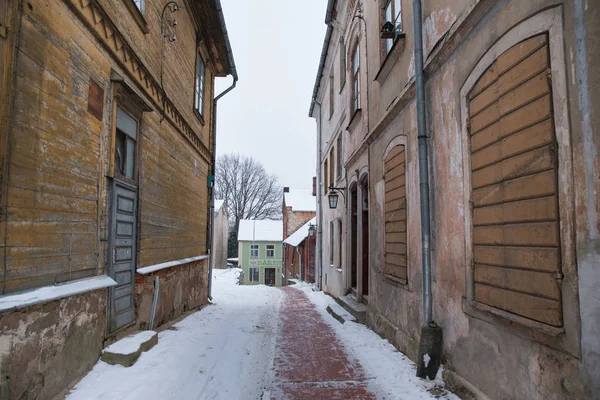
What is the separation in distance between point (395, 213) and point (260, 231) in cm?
3830

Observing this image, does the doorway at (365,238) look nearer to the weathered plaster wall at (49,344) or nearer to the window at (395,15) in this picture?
the window at (395,15)

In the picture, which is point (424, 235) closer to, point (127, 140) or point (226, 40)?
point (127, 140)

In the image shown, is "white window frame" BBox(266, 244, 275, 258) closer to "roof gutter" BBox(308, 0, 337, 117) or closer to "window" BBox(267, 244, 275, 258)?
"window" BBox(267, 244, 275, 258)

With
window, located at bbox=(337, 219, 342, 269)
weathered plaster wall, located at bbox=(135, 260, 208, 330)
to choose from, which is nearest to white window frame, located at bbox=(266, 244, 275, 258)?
window, located at bbox=(337, 219, 342, 269)

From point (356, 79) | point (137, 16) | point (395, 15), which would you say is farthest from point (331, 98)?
point (137, 16)

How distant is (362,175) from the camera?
8.91 meters

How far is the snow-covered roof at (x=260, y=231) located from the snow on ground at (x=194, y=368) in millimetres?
35497

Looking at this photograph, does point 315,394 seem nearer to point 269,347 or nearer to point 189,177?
point 269,347

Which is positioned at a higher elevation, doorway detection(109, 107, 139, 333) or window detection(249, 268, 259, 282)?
doorway detection(109, 107, 139, 333)

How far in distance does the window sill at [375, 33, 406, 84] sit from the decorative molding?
3.63 m

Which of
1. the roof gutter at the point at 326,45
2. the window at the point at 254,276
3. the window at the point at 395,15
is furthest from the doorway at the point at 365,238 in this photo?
the window at the point at 254,276

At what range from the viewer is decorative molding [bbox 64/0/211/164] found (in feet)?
13.6

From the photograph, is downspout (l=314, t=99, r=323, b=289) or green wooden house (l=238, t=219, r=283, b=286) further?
green wooden house (l=238, t=219, r=283, b=286)

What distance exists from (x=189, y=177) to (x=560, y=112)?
24.6 feet
